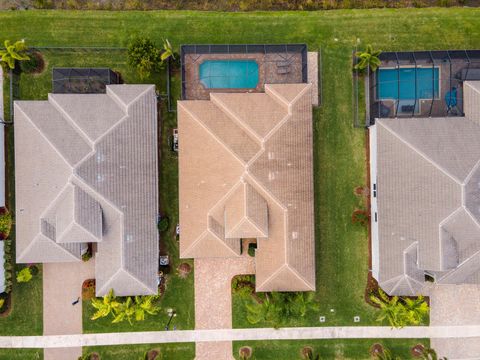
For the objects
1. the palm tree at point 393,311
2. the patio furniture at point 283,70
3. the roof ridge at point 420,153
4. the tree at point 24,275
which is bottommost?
the palm tree at point 393,311

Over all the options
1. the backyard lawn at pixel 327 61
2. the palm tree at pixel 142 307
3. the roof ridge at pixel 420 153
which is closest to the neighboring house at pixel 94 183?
the palm tree at pixel 142 307

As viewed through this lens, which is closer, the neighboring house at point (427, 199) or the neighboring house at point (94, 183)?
the neighboring house at point (427, 199)

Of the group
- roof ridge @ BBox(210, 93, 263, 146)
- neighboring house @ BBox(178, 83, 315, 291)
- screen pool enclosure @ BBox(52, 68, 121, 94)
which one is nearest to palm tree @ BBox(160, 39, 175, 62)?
neighboring house @ BBox(178, 83, 315, 291)

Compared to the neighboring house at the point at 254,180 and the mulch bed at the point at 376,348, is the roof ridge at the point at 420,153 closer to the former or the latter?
the neighboring house at the point at 254,180

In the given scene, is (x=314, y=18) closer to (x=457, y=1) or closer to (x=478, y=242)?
(x=457, y=1)

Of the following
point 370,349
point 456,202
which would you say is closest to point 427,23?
point 456,202
